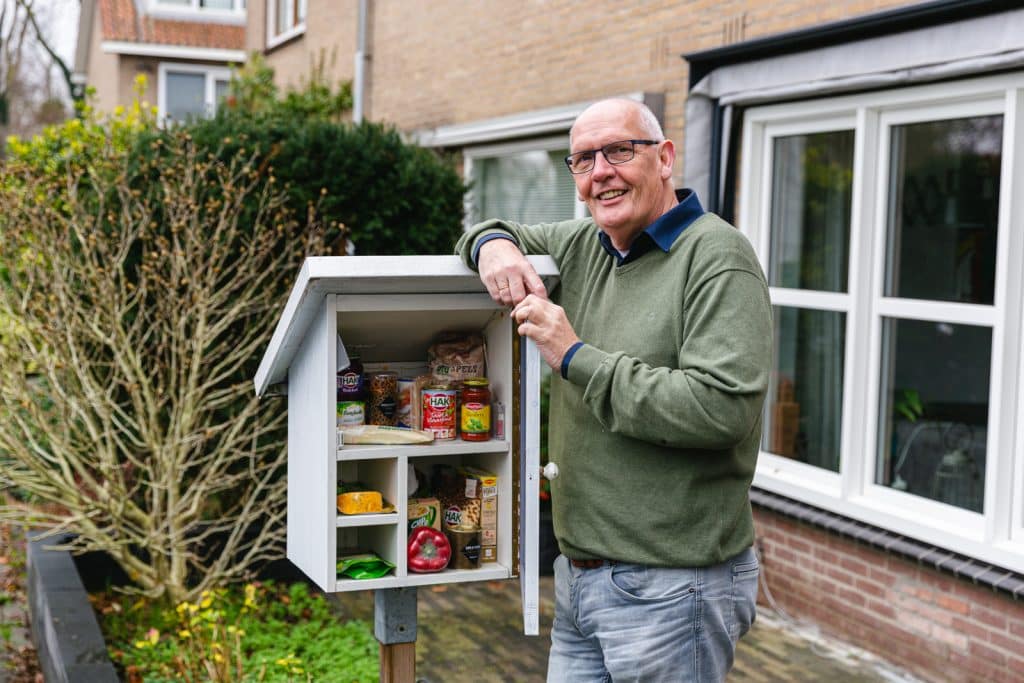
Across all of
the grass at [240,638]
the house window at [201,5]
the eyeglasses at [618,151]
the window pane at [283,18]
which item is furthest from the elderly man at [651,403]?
the house window at [201,5]

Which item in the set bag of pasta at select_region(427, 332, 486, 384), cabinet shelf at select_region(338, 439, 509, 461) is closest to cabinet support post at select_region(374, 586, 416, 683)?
cabinet shelf at select_region(338, 439, 509, 461)

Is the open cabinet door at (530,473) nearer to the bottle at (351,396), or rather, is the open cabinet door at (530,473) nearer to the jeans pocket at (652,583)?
the jeans pocket at (652,583)

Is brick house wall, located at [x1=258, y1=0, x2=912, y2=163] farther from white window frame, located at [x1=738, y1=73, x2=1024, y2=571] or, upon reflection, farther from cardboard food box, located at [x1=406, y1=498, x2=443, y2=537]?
cardboard food box, located at [x1=406, y1=498, x2=443, y2=537]

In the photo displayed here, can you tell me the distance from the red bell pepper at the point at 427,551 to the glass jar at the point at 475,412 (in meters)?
0.26

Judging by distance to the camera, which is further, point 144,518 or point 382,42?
point 382,42

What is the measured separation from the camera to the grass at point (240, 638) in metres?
4.86

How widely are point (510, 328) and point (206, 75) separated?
2450cm

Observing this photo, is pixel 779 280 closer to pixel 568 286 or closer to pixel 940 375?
pixel 940 375

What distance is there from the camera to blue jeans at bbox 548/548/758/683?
2.60m

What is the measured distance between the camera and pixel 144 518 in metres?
5.56

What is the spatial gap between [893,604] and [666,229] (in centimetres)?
325

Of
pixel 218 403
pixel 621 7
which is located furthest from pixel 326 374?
Result: pixel 621 7

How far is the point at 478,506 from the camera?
10.0ft

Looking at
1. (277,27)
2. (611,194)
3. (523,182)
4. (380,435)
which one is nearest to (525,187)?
(523,182)
